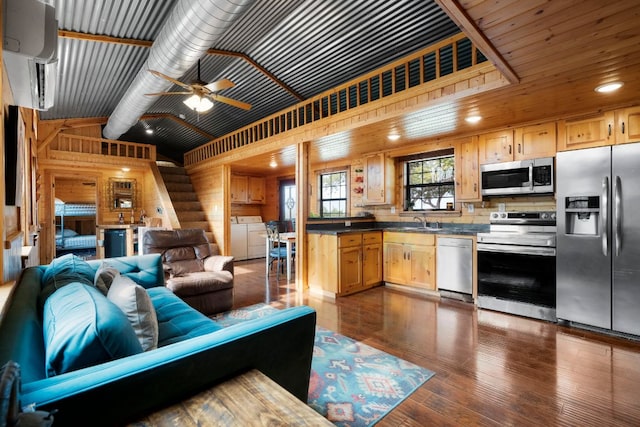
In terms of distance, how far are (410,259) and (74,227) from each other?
11.4m

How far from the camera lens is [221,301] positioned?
3580 mm

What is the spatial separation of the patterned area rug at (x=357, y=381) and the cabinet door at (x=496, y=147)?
3.06 m

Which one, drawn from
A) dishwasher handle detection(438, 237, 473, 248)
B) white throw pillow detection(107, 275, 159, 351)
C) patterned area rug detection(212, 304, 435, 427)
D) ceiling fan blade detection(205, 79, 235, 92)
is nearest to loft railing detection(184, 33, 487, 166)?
ceiling fan blade detection(205, 79, 235, 92)

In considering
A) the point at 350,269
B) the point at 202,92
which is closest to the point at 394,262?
the point at 350,269

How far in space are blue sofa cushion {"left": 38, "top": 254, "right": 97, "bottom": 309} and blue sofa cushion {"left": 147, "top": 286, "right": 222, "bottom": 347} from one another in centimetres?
52

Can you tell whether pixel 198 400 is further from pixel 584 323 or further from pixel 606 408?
pixel 584 323

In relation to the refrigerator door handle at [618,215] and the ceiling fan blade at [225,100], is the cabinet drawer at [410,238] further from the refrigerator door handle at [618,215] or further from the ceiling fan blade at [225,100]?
the ceiling fan blade at [225,100]

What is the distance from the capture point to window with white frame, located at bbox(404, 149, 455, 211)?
4859 millimetres

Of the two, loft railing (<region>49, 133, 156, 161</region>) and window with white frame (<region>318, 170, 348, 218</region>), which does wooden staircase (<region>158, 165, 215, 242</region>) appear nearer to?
loft railing (<region>49, 133, 156, 161</region>)

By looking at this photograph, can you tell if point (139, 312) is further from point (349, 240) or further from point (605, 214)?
point (605, 214)

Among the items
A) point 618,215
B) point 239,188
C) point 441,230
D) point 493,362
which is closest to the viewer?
point 493,362

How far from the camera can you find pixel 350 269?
444cm

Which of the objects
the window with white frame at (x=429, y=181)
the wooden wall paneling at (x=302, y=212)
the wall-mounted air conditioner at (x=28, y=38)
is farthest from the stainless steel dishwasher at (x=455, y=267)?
the wall-mounted air conditioner at (x=28, y=38)

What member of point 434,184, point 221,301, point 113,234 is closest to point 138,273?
point 221,301
